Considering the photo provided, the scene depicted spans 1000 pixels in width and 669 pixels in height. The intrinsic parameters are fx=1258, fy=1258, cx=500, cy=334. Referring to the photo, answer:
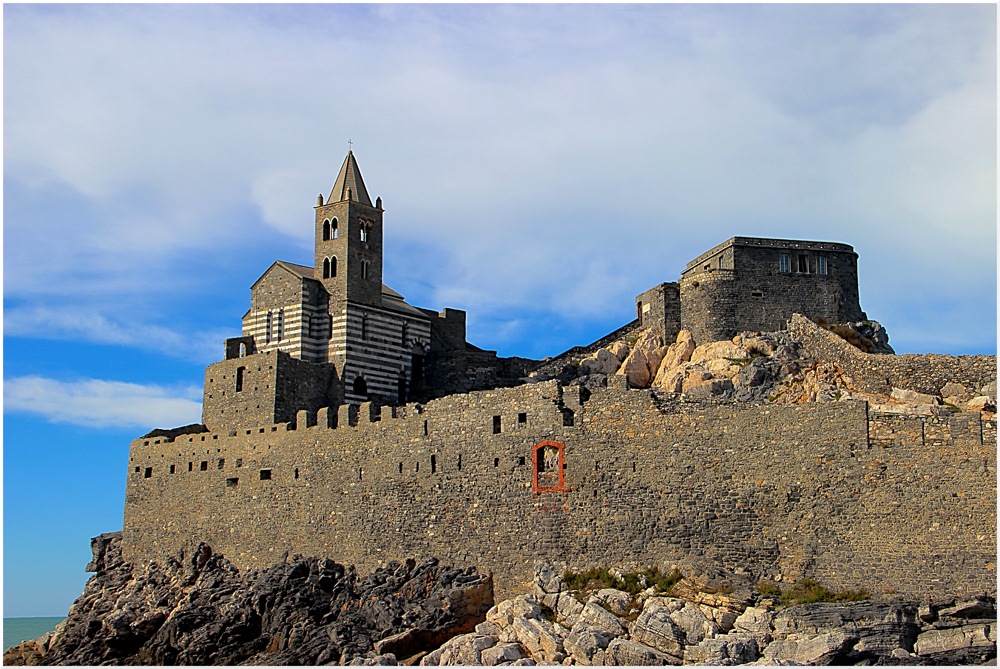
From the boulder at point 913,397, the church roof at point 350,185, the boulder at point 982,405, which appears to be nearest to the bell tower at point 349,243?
the church roof at point 350,185

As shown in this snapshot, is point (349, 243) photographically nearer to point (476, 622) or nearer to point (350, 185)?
point (350, 185)

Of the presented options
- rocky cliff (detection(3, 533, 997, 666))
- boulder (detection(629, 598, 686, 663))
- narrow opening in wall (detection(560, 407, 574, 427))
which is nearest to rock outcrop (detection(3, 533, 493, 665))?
rocky cliff (detection(3, 533, 997, 666))

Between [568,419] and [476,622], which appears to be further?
[568,419]

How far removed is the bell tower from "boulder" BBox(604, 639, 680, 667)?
2342 centimetres

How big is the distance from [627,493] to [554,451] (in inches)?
111

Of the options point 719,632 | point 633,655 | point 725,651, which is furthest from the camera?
point 719,632

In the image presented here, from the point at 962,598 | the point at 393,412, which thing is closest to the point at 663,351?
the point at 393,412

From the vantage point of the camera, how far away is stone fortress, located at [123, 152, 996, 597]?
109ft

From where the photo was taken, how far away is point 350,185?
52.8 metres

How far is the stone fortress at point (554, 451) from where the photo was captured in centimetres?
3331

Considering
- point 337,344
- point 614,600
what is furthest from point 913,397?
point 337,344

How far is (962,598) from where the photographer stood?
1243 inches

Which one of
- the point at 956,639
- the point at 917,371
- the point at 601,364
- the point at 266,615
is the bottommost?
the point at 956,639

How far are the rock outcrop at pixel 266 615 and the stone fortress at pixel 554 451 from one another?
2.83 ft
